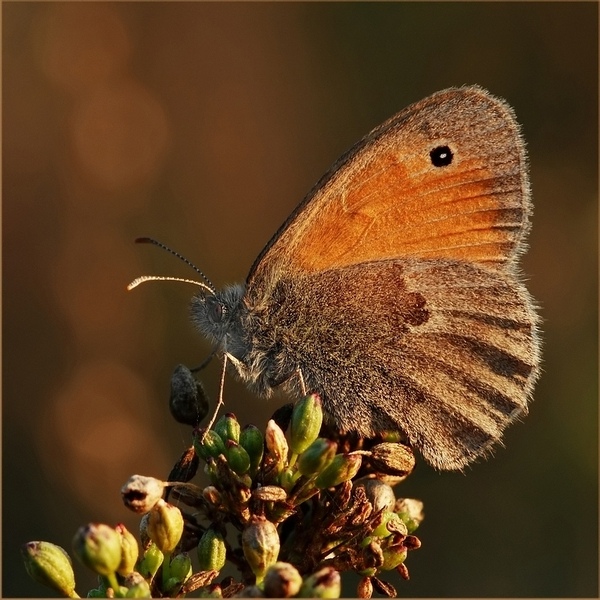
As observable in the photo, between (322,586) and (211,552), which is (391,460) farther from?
(322,586)

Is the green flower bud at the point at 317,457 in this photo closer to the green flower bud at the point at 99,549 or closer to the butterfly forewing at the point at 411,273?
the green flower bud at the point at 99,549

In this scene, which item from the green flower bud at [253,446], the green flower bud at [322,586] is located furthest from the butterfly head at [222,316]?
the green flower bud at [322,586]

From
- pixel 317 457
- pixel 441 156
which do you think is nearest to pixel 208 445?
pixel 317 457

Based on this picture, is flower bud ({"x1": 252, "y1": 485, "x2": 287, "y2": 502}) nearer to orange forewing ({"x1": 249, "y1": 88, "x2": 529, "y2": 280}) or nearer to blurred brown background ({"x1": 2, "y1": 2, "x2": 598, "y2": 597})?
orange forewing ({"x1": 249, "y1": 88, "x2": 529, "y2": 280})

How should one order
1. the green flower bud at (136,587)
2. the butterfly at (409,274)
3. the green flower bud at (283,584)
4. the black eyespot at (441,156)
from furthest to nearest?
the black eyespot at (441,156)
the butterfly at (409,274)
the green flower bud at (136,587)
the green flower bud at (283,584)

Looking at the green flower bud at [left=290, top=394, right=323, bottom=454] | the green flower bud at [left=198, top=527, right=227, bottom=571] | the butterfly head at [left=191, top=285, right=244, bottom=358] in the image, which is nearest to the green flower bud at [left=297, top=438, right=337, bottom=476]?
the green flower bud at [left=290, top=394, right=323, bottom=454]

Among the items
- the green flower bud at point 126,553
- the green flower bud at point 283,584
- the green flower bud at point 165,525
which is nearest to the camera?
the green flower bud at point 283,584
